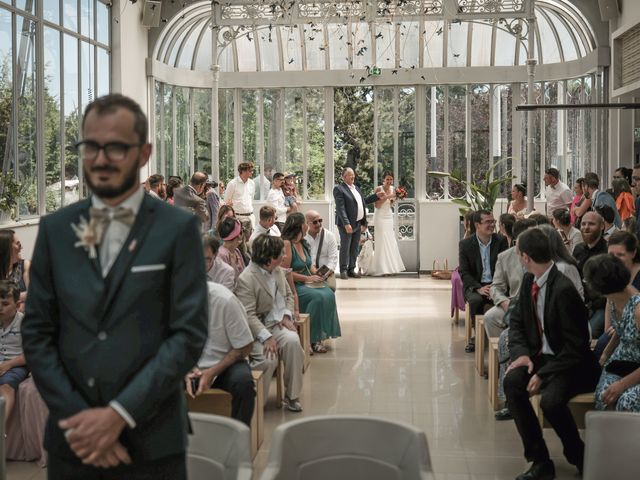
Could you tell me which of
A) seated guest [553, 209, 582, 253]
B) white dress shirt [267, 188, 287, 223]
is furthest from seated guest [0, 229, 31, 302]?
white dress shirt [267, 188, 287, 223]

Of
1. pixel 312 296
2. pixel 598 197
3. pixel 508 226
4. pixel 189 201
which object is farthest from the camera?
pixel 598 197

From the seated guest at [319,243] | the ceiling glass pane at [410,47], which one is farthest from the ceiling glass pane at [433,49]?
the seated guest at [319,243]

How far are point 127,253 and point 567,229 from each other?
737 cm

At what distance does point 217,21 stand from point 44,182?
146 inches

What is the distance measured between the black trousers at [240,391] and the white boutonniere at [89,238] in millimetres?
3298

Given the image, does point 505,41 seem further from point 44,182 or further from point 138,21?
point 44,182

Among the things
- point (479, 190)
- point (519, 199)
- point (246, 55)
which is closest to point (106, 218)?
point (519, 199)

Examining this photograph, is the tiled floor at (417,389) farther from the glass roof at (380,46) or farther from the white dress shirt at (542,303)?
the glass roof at (380,46)

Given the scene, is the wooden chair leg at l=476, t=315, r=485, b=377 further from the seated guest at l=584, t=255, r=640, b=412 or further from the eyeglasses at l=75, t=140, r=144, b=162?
the eyeglasses at l=75, t=140, r=144, b=162

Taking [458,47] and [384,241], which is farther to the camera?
[458,47]

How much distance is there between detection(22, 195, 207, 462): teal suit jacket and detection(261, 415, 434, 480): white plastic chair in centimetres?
68

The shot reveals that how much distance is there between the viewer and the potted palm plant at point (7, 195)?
363 inches

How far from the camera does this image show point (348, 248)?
14781mm

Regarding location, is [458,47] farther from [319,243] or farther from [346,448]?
[346,448]
